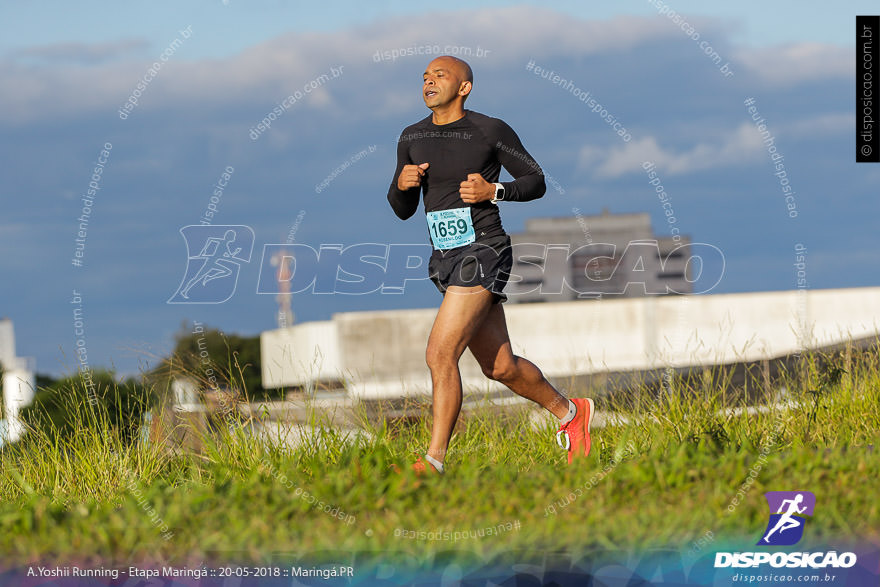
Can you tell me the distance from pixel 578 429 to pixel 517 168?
1700 millimetres

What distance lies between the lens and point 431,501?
14.9 ft

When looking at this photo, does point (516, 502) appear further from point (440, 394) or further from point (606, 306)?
point (606, 306)

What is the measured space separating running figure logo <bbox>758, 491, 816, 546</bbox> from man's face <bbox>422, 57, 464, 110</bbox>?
275 centimetres

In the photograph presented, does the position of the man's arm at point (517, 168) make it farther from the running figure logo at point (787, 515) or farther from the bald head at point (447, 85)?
the running figure logo at point (787, 515)

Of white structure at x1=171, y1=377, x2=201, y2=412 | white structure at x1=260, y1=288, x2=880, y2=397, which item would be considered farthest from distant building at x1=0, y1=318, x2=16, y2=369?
white structure at x1=171, y1=377, x2=201, y2=412

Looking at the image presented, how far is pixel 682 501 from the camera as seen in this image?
14.6 ft

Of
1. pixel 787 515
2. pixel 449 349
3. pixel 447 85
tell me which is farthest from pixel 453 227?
pixel 787 515

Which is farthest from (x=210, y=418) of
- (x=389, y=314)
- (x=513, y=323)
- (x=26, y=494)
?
(x=513, y=323)

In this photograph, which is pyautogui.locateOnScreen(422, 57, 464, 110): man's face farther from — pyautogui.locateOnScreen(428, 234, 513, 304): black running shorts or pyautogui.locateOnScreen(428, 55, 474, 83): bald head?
pyautogui.locateOnScreen(428, 234, 513, 304): black running shorts

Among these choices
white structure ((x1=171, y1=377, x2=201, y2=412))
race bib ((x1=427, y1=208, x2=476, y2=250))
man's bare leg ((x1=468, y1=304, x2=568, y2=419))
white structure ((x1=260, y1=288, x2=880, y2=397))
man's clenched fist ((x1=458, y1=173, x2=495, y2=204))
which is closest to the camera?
man's clenched fist ((x1=458, y1=173, x2=495, y2=204))

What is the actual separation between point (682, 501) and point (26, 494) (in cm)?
426

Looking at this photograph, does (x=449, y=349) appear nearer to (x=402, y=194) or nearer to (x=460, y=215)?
(x=460, y=215)

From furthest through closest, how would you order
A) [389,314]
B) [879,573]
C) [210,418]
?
[389,314] → [210,418] → [879,573]

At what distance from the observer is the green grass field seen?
416 centimetres
